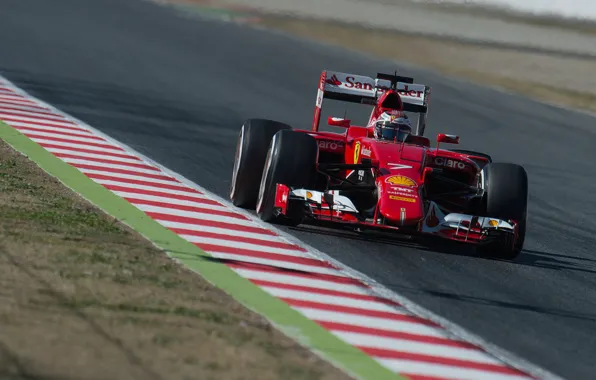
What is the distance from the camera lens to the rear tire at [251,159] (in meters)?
11.9

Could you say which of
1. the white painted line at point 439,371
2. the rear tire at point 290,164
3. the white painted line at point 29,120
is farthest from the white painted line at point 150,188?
the white painted line at point 439,371

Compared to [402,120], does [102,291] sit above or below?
below

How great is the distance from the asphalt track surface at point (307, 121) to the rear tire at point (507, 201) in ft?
0.51

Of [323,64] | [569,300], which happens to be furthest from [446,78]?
[569,300]

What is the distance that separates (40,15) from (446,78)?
10804mm

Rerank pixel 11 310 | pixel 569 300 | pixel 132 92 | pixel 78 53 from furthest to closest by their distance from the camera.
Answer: pixel 78 53
pixel 132 92
pixel 569 300
pixel 11 310

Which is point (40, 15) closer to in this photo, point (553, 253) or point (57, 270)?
point (553, 253)

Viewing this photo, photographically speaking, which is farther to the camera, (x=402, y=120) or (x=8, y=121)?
(x=8, y=121)

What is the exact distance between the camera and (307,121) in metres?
20.9

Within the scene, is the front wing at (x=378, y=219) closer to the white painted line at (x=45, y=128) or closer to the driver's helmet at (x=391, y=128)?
the driver's helmet at (x=391, y=128)

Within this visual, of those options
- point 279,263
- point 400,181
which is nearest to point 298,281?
point 279,263

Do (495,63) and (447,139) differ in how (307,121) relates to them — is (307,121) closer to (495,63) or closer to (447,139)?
(447,139)

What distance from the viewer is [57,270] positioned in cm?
828

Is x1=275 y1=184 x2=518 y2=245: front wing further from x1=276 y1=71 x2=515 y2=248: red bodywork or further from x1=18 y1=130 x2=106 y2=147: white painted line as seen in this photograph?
x1=18 y1=130 x2=106 y2=147: white painted line
